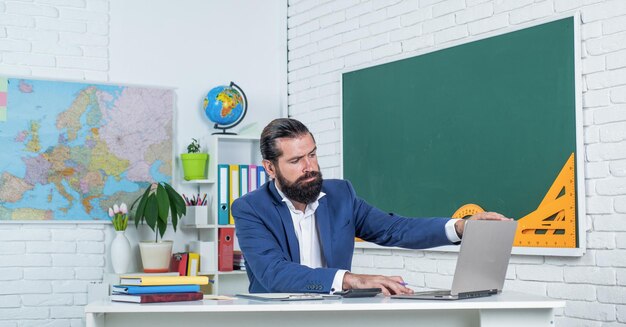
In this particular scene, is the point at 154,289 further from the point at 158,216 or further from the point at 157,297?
the point at 158,216

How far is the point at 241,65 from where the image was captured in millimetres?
5594

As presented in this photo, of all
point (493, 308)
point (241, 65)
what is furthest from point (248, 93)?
point (493, 308)

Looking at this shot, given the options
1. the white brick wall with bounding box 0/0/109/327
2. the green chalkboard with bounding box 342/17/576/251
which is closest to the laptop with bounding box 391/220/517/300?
the green chalkboard with bounding box 342/17/576/251

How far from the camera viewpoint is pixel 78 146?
496 cm

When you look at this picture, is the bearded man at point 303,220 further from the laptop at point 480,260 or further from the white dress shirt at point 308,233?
the laptop at point 480,260

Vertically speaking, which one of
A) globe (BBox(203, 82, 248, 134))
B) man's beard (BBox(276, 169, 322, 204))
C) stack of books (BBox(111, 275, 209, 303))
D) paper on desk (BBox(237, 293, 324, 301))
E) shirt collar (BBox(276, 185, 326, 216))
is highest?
globe (BBox(203, 82, 248, 134))

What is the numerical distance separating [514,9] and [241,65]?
Result: 2191 mm

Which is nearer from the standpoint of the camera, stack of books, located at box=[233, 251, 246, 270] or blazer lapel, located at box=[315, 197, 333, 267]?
blazer lapel, located at box=[315, 197, 333, 267]

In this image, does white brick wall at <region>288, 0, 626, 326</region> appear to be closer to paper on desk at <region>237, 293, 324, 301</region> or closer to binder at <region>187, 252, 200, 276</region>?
binder at <region>187, 252, 200, 276</region>

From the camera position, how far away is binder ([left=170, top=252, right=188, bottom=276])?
4969 millimetres

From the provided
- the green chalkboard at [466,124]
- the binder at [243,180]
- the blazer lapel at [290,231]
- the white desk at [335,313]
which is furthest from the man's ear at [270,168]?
the binder at [243,180]

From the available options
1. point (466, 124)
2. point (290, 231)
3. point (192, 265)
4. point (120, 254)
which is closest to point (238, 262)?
point (192, 265)

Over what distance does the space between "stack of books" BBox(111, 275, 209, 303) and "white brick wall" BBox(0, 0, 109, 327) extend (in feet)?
8.42

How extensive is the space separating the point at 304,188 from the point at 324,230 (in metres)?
0.18
